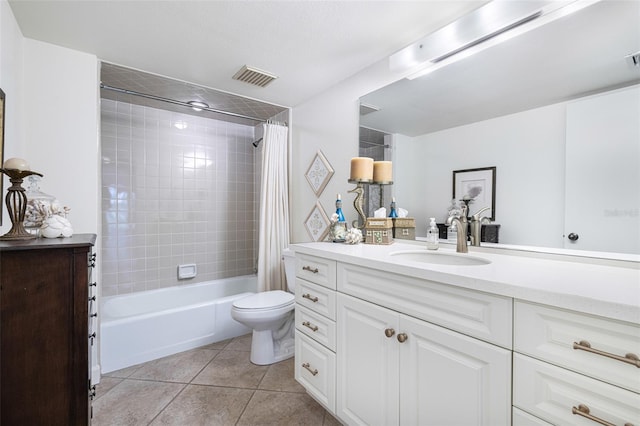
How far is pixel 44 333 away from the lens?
950mm

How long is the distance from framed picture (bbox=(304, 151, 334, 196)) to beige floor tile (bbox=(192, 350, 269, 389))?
1.46m

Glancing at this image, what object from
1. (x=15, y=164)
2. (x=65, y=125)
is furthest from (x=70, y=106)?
(x=15, y=164)

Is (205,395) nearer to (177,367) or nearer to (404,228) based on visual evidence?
(177,367)

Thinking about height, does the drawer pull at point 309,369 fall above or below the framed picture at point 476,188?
below

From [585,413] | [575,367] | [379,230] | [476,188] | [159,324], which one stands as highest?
[476,188]

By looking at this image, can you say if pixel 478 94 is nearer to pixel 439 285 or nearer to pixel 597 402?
pixel 439 285

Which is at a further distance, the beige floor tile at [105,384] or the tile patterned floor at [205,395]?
the beige floor tile at [105,384]

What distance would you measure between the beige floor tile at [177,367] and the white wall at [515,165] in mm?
1971

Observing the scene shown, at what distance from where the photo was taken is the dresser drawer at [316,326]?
4.65 ft

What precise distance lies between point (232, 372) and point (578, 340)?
6.65 ft

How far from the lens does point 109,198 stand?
8.70 feet

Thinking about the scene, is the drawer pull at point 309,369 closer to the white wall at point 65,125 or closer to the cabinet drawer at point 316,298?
the cabinet drawer at point 316,298

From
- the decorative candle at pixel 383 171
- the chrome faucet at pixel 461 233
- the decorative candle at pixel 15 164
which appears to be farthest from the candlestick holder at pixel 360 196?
the decorative candle at pixel 15 164

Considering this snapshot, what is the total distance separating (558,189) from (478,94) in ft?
2.06
